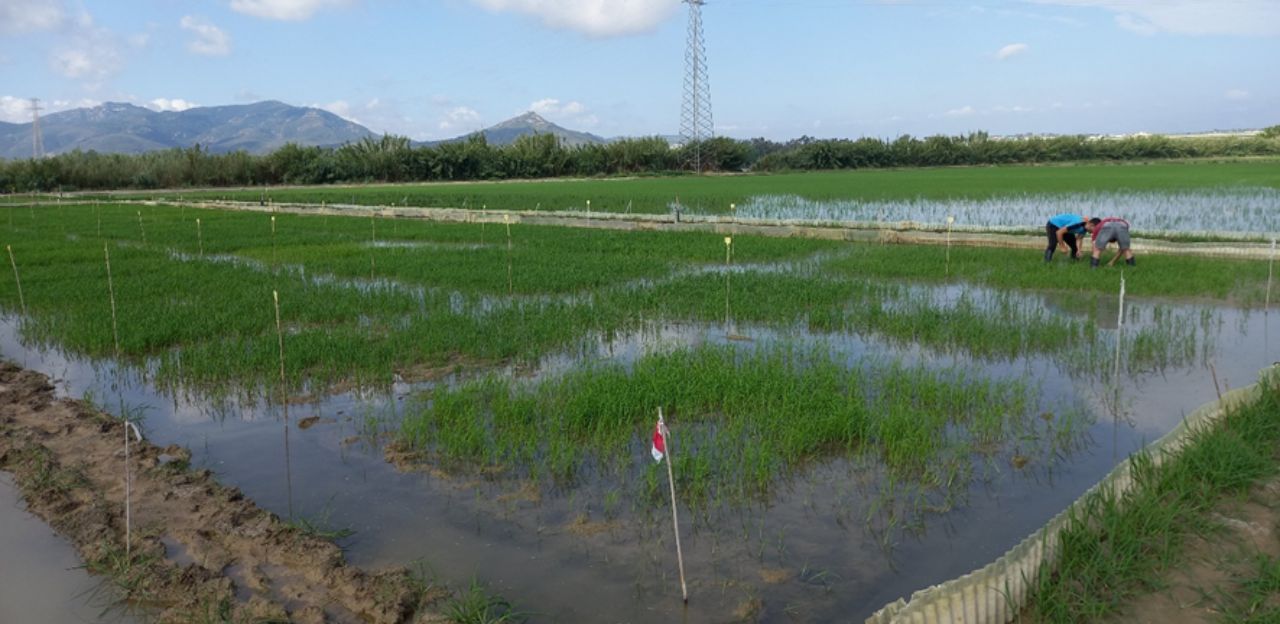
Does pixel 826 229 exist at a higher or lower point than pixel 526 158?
lower

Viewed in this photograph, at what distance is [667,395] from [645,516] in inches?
63.2

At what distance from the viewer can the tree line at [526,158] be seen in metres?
38.3

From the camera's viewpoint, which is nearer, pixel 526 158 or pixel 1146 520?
pixel 1146 520

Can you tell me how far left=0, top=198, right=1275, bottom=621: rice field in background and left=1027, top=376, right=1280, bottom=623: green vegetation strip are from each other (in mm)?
441

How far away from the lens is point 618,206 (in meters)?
22.7

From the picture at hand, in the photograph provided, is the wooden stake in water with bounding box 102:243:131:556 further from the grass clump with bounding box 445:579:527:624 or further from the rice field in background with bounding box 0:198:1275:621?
the grass clump with bounding box 445:579:527:624

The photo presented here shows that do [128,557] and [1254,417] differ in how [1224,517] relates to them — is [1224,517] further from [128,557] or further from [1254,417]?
[128,557]

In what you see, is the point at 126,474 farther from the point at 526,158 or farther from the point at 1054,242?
the point at 526,158

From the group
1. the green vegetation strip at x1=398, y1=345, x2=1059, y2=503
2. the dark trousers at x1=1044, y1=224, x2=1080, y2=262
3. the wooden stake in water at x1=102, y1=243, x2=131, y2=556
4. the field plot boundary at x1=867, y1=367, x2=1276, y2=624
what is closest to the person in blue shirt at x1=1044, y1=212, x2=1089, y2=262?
the dark trousers at x1=1044, y1=224, x2=1080, y2=262

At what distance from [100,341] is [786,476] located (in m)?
6.24

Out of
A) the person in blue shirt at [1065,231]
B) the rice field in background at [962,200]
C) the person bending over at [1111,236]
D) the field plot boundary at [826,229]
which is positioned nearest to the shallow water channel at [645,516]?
the person bending over at [1111,236]

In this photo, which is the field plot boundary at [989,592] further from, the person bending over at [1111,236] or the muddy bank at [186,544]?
the person bending over at [1111,236]

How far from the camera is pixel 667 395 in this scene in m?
5.35

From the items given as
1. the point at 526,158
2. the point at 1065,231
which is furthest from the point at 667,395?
the point at 526,158
